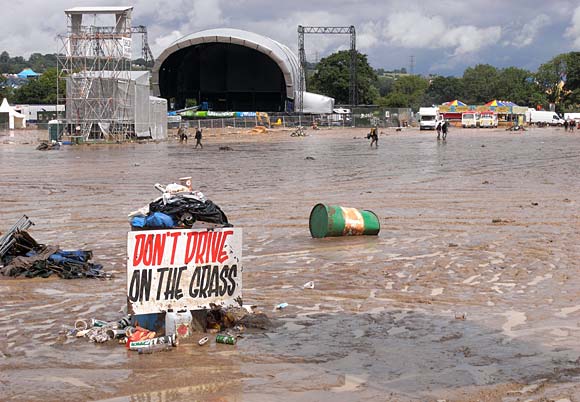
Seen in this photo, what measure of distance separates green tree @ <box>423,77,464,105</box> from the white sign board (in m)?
185

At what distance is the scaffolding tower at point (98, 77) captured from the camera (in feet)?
179

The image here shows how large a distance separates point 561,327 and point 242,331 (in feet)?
9.84

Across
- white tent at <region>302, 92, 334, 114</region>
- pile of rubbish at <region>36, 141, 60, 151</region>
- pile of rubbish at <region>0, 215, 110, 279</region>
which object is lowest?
pile of rubbish at <region>0, 215, 110, 279</region>

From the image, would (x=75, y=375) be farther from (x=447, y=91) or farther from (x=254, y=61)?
(x=447, y=91)

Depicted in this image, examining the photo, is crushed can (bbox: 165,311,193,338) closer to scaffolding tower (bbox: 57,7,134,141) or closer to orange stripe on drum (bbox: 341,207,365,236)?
orange stripe on drum (bbox: 341,207,365,236)

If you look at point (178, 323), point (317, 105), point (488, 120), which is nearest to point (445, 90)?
point (488, 120)

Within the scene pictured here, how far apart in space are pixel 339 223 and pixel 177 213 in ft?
18.5

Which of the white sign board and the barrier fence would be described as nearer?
the white sign board

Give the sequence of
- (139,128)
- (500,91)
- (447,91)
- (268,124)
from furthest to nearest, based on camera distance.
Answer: (447,91), (500,91), (268,124), (139,128)

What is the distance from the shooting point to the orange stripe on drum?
13.7 metres

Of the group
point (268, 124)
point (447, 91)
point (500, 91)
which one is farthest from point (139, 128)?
point (447, 91)

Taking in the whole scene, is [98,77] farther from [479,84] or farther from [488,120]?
[479,84]

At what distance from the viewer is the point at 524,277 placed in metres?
10.5

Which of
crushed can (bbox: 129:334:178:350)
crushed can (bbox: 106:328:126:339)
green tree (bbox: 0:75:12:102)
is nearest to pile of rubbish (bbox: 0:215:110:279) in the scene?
crushed can (bbox: 106:328:126:339)
